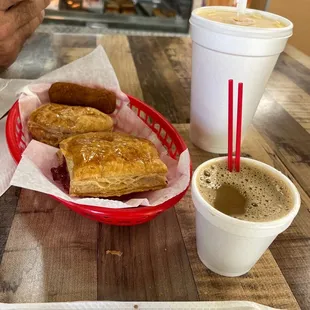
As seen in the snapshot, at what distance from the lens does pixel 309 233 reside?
2.12ft

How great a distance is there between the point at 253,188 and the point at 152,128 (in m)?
0.33

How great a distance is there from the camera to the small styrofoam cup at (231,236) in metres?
0.48

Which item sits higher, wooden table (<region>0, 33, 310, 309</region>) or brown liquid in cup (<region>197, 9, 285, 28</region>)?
brown liquid in cup (<region>197, 9, 285, 28</region>)

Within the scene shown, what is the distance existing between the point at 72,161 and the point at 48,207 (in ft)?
0.29

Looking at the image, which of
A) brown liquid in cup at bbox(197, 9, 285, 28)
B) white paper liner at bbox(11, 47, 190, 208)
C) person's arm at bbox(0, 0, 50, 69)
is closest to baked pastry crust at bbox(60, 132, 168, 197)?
white paper liner at bbox(11, 47, 190, 208)

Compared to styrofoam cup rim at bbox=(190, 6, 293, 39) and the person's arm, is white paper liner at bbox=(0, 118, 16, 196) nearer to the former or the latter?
the person's arm

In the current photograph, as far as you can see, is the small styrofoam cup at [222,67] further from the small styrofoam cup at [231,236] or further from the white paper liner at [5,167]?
the white paper liner at [5,167]

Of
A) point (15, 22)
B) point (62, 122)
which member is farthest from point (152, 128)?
point (15, 22)

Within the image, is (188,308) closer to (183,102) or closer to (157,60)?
(183,102)

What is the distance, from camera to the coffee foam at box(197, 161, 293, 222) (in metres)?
0.52

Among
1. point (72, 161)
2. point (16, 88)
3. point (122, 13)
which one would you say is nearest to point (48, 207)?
point (72, 161)

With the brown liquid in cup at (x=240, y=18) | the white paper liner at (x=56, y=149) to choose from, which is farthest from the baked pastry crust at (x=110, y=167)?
the brown liquid in cup at (x=240, y=18)

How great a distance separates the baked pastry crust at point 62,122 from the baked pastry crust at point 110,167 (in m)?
0.08

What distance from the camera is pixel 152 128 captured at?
84cm
